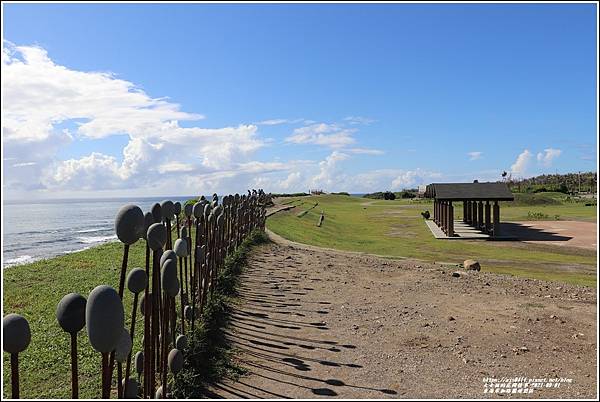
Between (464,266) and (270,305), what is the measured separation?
6.23 meters

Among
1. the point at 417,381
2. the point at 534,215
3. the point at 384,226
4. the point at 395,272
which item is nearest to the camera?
the point at 417,381

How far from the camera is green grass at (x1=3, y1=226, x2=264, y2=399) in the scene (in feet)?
13.9

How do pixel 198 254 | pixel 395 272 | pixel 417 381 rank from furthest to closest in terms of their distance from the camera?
pixel 395 272
pixel 198 254
pixel 417 381

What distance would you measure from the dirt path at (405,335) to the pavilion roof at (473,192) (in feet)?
40.9

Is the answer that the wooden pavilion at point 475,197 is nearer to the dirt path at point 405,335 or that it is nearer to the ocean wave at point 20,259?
the dirt path at point 405,335

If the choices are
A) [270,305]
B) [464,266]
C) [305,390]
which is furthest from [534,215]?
[305,390]

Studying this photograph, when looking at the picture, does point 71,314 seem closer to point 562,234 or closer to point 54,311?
point 54,311

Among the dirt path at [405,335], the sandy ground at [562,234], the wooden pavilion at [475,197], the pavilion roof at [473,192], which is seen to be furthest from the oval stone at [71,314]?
the pavilion roof at [473,192]

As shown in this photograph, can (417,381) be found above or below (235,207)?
below

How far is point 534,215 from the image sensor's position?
106ft

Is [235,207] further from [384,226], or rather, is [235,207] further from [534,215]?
[534,215]

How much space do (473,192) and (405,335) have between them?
17.7 m

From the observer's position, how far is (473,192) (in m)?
22.2

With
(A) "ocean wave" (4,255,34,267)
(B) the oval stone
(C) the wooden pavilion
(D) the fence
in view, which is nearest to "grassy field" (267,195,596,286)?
(C) the wooden pavilion
